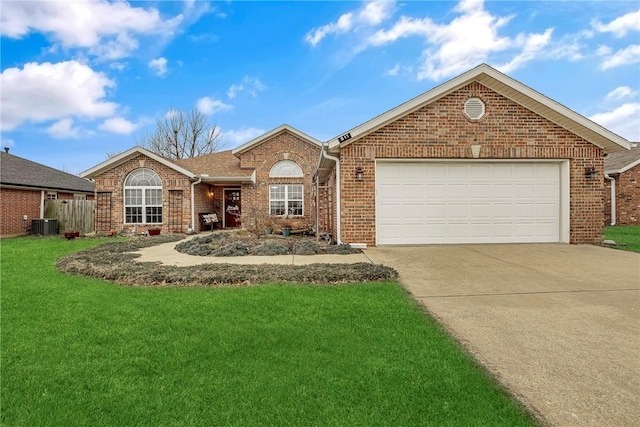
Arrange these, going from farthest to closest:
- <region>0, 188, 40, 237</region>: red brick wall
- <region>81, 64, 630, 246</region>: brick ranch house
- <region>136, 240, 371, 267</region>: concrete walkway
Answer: <region>0, 188, 40, 237</region>: red brick wall
<region>81, 64, 630, 246</region>: brick ranch house
<region>136, 240, 371, 267</region>: concrete walkway

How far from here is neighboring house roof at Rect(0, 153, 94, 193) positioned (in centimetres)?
1554

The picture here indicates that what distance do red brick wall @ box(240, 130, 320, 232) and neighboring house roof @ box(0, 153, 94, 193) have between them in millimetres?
10534

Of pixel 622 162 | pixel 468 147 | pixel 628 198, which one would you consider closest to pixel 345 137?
pixel 468 147

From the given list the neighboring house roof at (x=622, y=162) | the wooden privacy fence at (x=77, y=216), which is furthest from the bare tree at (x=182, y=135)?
the neighboring house roof at (x=622, y=162)

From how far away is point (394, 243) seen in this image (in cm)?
916

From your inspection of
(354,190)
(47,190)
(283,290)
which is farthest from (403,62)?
(47,190)

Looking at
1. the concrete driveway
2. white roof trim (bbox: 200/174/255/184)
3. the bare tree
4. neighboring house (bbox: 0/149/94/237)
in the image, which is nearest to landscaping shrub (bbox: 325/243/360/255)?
the concrete driveway

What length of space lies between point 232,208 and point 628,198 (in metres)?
21.3

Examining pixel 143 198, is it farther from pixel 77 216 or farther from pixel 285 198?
pixel 285 198

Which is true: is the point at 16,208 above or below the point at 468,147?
below

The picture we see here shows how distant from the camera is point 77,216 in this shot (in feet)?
52.9

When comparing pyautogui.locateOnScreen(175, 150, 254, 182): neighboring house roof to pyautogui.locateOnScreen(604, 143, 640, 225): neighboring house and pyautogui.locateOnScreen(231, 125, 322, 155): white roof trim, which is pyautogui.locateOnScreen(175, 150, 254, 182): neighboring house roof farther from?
pyautogui.locateOnScreen(604, 143, 640, 225): neighboring house

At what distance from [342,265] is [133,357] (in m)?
3.96

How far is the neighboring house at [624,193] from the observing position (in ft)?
54.4
